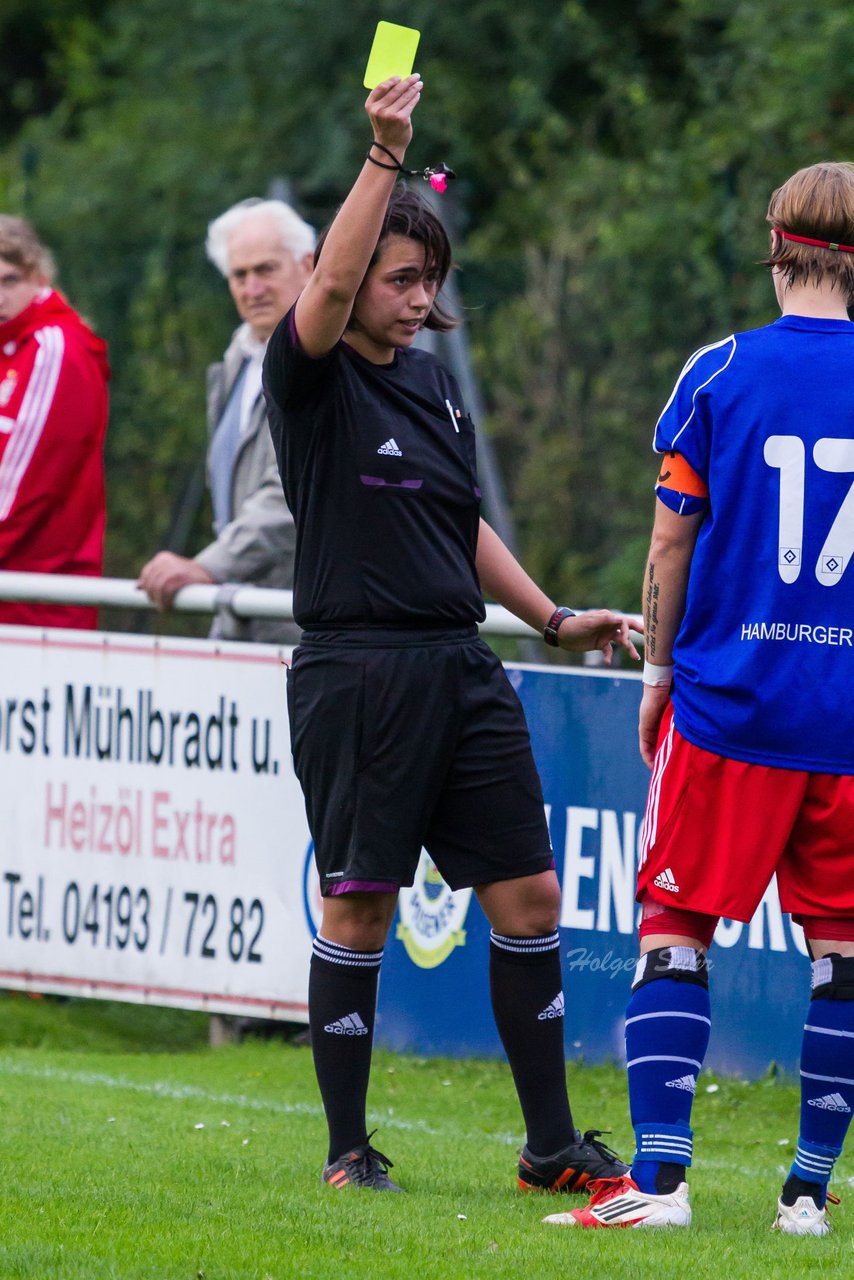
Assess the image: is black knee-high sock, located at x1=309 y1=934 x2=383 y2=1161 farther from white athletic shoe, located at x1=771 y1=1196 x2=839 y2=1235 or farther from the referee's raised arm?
the referee's raised arm

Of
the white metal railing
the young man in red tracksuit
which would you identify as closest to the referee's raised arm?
the white metal railing

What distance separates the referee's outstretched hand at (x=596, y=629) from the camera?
4625 millimetres

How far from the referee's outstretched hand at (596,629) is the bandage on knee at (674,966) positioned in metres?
0.88

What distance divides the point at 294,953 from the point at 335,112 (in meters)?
9.83

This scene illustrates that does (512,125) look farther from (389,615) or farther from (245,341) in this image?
(389,615)

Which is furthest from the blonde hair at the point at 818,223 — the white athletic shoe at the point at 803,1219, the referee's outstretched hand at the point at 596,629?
the white athletic shoe at the point at 803,1219

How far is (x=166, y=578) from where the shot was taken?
6.55 metres

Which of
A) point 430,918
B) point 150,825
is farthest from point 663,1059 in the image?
point 150,825

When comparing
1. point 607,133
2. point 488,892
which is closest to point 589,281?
point 607,133

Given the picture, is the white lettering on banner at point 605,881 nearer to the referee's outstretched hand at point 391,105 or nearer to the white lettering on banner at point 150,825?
the white lettering on banner at point 150,825

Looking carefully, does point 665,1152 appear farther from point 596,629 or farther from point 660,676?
point 596,629

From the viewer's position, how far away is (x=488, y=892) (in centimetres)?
446

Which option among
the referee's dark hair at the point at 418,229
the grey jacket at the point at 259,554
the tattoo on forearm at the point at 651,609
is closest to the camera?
the tattoo on forearm at the point at 651,609

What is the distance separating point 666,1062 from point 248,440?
11.8 feet
